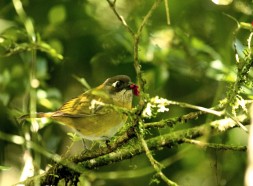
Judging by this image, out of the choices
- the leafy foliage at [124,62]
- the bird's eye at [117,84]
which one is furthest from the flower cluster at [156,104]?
the bird's eye at [117,84]

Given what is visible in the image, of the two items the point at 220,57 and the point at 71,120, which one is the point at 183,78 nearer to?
the point at 220,57

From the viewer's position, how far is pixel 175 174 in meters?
6.43

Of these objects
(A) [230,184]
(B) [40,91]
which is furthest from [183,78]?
(B) [40,91]

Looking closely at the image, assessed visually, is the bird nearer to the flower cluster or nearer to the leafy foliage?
the leafy foliage

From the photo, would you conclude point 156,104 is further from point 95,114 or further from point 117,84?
point 117,84

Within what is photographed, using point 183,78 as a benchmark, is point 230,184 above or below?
below

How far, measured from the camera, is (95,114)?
5.77m

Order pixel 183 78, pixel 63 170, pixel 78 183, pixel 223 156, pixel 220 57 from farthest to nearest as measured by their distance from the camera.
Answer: pixel 183 78
pixel 223 156
pixel 220 57
pixel 78 183
pixel 63 170

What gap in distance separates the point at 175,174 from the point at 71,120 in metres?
1.37

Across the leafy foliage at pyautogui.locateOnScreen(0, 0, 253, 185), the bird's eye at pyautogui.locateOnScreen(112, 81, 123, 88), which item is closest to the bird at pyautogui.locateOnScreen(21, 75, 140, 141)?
the bird's eye at pyautogui.locateOnScreen(112, 81, 123, 88)

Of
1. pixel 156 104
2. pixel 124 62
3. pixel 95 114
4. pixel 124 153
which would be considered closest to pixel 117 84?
pixel 124 62

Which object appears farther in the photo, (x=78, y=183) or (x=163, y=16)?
(x=163, y=16)

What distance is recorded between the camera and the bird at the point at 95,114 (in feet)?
17.8

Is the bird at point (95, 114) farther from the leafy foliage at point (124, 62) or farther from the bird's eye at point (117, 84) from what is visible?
the leafy foliage at point (124, 62)
